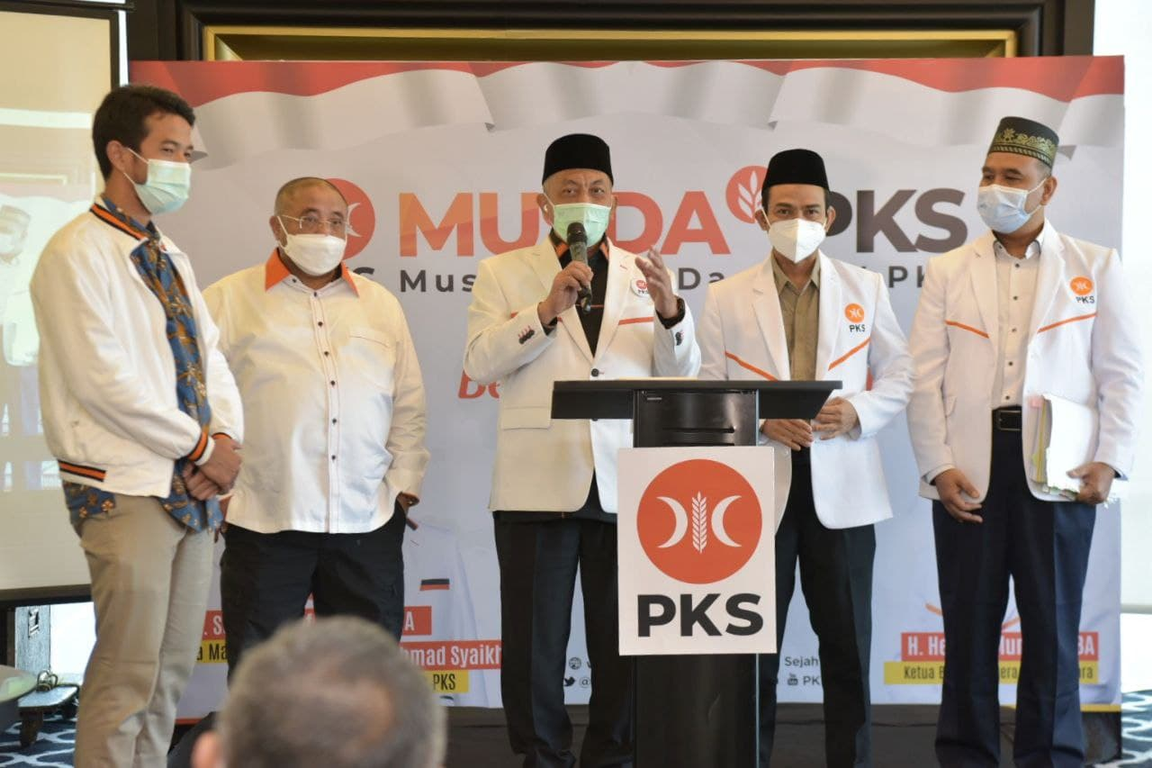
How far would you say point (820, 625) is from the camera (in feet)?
11.6

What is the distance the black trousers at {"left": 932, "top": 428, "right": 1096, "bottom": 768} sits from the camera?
137 inches

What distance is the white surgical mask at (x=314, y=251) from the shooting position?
3.70 metres

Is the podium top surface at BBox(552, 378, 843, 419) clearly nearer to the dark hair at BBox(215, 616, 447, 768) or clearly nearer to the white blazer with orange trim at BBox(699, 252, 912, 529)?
the white blazer with orange trim at BBox(699, 252, 912, 529)

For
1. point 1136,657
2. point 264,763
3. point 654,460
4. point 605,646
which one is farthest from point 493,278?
point 1136,657

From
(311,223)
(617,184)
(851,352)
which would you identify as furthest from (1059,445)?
(311,223)

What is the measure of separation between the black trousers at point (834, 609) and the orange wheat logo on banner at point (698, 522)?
102 cm

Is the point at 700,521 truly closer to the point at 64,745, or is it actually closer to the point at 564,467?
the point at 564,467

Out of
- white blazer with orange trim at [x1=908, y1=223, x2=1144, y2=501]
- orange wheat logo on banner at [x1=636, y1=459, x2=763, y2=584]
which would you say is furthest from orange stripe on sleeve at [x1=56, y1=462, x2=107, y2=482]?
white blazer with orange trim at [x1=908, y1=223, x2=1144, y2=501]

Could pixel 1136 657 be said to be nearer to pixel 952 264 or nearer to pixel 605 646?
pixel 952 264

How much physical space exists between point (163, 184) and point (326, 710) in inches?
98.6

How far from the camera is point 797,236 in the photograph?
11.9 ft

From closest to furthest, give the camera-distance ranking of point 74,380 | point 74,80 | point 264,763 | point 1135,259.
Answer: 1. point 264,763
2. point 74,380
3. point 74,80
4. point 1135,259

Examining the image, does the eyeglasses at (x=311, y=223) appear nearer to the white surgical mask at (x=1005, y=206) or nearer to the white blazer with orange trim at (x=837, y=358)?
the white blazer with orange trim at (x=837, y=358)

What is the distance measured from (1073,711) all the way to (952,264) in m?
1.33
